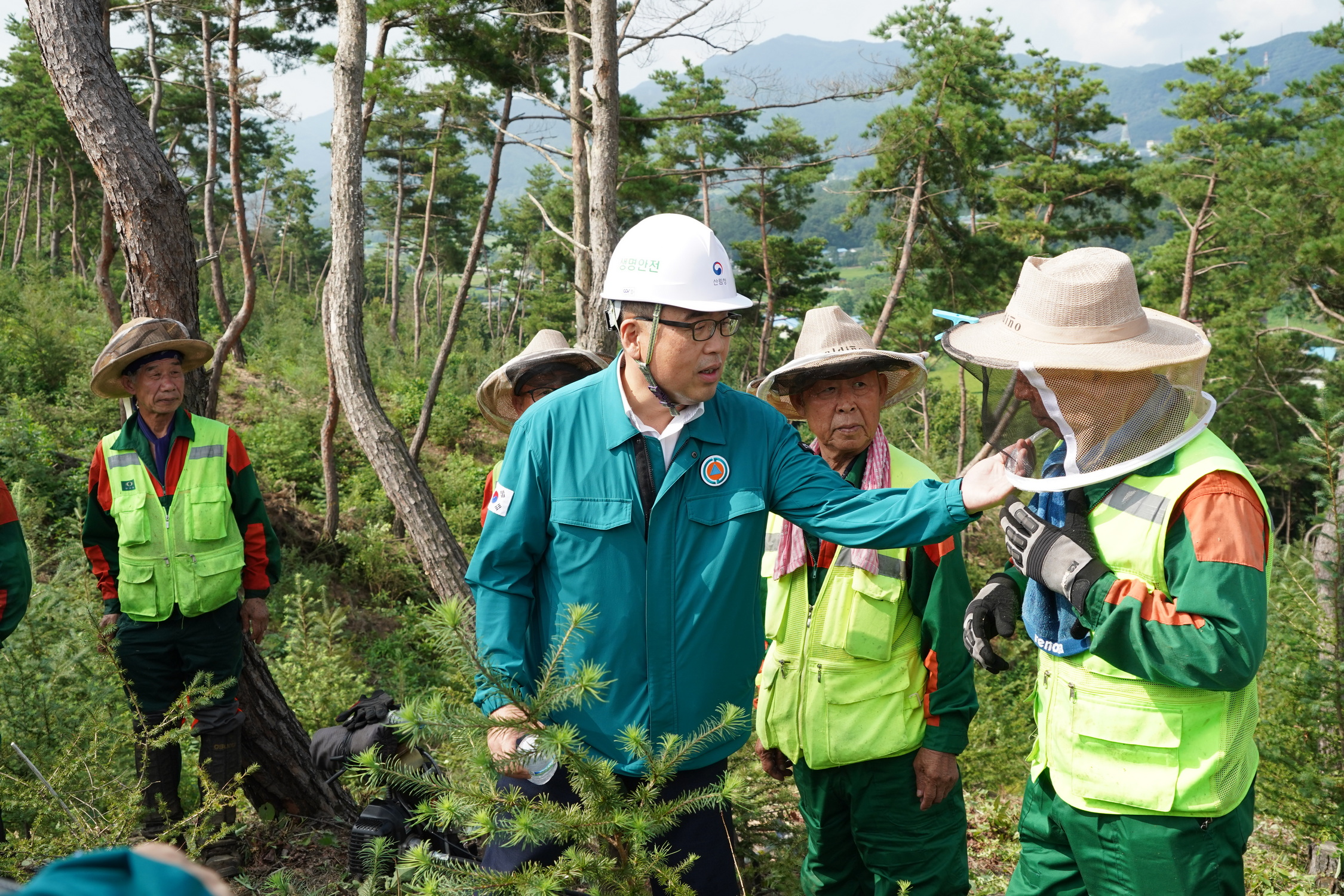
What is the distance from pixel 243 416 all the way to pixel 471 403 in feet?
16.4

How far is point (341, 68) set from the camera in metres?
8.32

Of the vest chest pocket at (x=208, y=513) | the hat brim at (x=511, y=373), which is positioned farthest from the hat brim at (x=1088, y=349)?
the vest chest pocket at (x=208, y=513)

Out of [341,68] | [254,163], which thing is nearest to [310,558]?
[341,68]

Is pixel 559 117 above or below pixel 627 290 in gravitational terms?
above

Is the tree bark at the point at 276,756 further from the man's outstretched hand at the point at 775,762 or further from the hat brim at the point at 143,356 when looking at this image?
the man's outstretched hand at the point at 775,762

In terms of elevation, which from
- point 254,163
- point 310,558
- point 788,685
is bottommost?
point 310,558

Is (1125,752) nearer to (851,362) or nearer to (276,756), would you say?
(851,362)

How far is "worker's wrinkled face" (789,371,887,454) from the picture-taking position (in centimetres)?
317

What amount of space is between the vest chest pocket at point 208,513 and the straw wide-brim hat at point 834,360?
2.65 metres

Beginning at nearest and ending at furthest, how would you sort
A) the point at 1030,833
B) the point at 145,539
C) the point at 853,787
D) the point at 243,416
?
the point at 1030,833, the point at 853,787, the point at 145,539, the point at 243,416

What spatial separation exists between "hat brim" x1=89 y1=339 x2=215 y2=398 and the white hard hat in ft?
8.32

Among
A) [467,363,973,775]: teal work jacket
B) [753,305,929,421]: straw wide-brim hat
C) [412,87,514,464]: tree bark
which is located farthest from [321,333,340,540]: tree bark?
[467,363,973,775]: teal work jacket

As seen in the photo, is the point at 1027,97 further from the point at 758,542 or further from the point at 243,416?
A: the point at 758,542

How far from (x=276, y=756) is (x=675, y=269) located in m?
3.43
